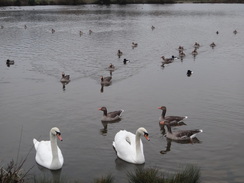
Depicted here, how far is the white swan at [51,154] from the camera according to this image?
42.5 ft

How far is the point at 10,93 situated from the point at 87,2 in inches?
2971

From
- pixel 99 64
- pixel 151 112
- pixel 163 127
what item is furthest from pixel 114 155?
pixel 99 64

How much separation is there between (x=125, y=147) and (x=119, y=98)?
7.56 metres

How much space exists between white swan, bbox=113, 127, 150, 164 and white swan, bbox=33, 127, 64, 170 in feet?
7.08

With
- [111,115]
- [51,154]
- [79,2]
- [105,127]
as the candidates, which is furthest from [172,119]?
[79,2]

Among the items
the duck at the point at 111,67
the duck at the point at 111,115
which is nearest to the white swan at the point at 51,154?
the duck at the point at 111,115

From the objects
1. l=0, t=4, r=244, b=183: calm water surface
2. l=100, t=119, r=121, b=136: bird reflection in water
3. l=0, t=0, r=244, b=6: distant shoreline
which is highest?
l=0, t=0, r=244, b=6: distant shoreline

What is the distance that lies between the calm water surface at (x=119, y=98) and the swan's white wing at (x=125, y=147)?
0.85 ft

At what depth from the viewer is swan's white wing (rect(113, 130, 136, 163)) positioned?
13.7 m

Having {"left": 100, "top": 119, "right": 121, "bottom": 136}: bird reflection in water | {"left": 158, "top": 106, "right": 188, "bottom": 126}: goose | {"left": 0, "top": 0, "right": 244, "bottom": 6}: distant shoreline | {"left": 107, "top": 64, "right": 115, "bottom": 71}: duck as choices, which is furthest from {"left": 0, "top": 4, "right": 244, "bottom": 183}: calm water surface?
{"left": 0, "top": 0, "right": 244, "bottom": 6}: distant shoreline

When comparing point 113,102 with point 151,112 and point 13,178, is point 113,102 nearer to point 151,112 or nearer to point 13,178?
point 151,112

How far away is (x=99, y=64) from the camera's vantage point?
30.3 metres

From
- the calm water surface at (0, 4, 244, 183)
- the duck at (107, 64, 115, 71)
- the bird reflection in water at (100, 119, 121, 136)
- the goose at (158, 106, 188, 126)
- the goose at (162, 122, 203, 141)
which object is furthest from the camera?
the duck at (107, 64, 115, 71)

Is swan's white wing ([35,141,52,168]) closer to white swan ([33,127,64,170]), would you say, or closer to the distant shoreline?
white swan ([33,127,64,170])
